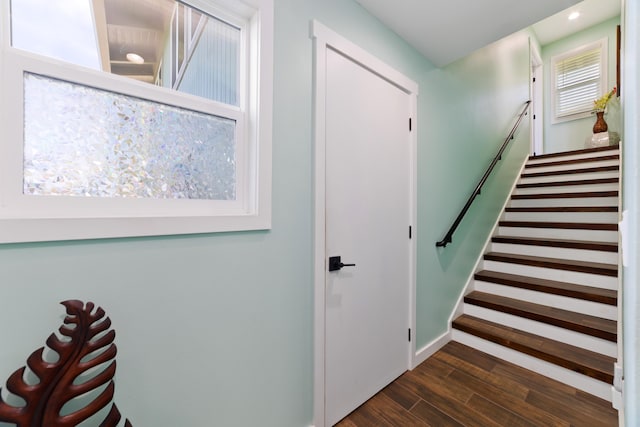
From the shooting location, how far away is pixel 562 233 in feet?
9.41

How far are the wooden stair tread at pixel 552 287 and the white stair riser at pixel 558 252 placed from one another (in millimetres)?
361

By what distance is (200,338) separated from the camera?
41.1 inches

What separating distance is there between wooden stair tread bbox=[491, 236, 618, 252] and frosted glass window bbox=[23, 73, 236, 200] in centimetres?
323

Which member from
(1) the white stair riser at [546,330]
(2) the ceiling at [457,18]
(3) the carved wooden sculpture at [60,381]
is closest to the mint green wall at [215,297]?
(3) the carved wooden sculpture at [60,381]

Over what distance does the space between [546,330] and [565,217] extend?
5.33ft

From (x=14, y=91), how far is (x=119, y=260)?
59 cm

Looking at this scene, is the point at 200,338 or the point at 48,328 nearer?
the point at 48,328

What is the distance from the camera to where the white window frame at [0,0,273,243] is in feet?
2.48

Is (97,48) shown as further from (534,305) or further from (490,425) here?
(534,305)

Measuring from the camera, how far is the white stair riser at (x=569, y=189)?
115 inches

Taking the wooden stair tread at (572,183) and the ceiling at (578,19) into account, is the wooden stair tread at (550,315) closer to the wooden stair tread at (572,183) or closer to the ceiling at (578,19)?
the wooden stair tread at (572,183)

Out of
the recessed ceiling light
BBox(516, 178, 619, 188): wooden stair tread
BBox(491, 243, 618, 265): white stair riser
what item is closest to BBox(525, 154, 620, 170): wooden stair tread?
BBox(516, 178, 619, 188): wooden stair tread

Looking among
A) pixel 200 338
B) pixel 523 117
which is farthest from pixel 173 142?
pixel 523 117

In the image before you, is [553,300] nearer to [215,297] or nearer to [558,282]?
[558,282]
